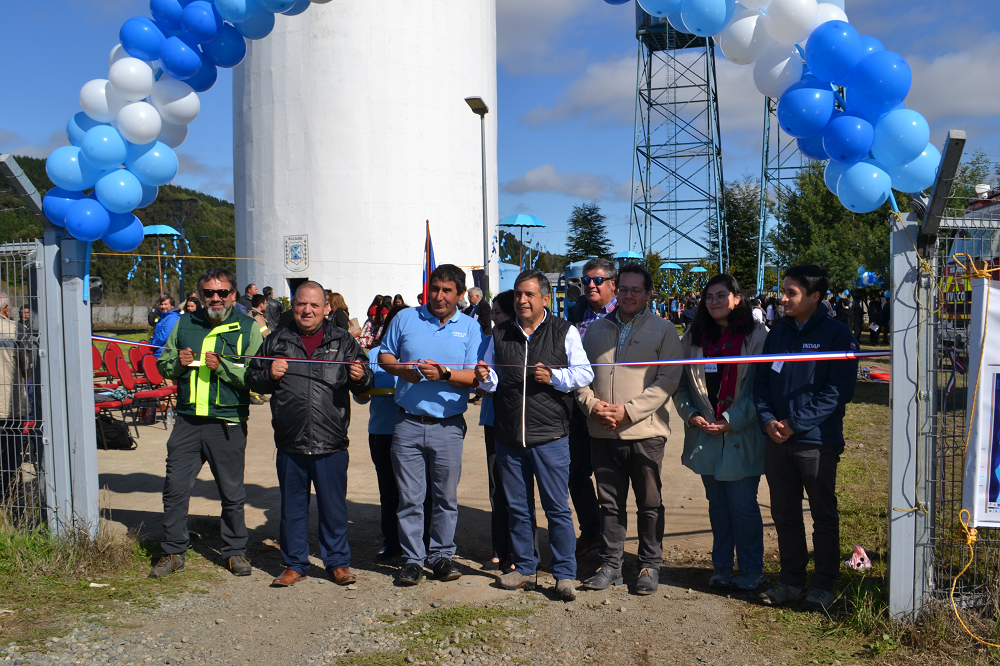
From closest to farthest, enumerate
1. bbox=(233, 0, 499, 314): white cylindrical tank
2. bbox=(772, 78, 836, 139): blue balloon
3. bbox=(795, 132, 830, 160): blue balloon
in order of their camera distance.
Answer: bbox=(772, 78, 836, 139): blue balloon, bbox=(795, 132, 830, 160): blue balloon, bbox=(233, 0, 499, 314): white cylindrical tank

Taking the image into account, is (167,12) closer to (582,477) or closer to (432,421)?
(432,421)

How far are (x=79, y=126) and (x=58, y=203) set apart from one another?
1.82 ft

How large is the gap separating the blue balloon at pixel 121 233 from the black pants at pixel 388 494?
84.7 inches

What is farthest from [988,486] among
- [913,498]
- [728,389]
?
[728,389]

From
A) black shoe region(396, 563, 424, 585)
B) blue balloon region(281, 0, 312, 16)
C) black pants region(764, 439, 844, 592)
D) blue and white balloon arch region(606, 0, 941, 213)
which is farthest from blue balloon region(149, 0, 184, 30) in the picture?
black pants region(764, 439, 844, 592)

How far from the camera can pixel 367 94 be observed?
24719 millimetres

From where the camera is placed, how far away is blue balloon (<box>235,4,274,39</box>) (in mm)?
5156

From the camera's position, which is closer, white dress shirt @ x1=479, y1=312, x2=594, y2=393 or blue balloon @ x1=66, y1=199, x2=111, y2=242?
white dress shirt @ x1=479, y1=312, x2=594, y2=393

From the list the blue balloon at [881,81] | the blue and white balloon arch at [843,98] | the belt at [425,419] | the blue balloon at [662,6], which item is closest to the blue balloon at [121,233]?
the belt at [425,419]

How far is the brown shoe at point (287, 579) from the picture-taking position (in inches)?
191

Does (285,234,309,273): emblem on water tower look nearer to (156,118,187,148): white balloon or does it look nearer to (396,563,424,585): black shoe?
(156,118,187,148): white balloon

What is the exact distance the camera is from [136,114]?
4.91m

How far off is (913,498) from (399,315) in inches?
127

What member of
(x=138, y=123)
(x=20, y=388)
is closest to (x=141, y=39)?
(x=138, y=123)
